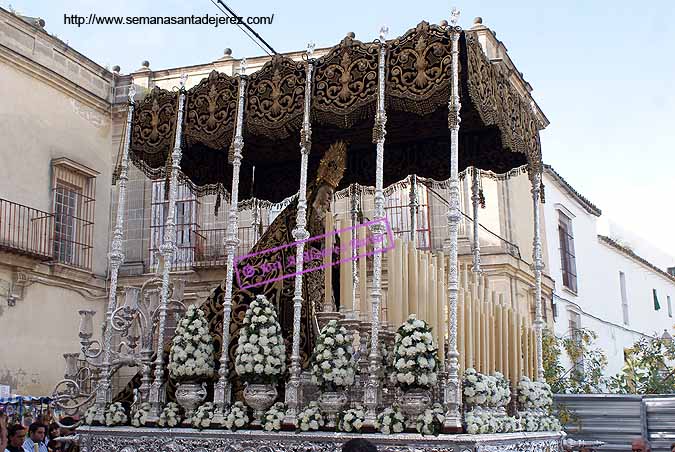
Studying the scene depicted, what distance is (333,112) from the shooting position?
20.1 ft

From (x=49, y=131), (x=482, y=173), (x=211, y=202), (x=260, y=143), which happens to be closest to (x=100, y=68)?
(x=49, y=131)

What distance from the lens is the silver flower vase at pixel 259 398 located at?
5.79m

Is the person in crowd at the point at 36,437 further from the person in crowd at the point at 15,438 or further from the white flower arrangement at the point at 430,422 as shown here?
the white flower arrangement at the point at 430,422

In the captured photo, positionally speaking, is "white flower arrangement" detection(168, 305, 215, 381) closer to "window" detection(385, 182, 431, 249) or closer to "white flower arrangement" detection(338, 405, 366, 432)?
"white flower arrangement" detection(338, 405, 366, 432)

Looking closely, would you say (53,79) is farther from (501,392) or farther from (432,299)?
(501,392)

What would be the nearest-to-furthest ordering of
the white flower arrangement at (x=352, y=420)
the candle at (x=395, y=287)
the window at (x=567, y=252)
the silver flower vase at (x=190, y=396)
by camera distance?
the white flower arrangement at (x=352, y=420), the candle at (x=395, y=287), the silver flower vase at (x=190, y=396), the window at (x=567, y=252)

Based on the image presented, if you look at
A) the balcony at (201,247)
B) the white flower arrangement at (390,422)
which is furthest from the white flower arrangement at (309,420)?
the balcony at (201,247)

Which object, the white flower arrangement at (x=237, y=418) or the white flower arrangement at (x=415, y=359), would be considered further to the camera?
the white flower arrangement at (x=237, y=418)

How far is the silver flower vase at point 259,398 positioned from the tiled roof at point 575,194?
9.82 meters

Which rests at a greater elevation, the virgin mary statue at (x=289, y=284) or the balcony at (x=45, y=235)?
the balcony at (x=45, y=235)

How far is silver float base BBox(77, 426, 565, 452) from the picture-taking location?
497 centimetres

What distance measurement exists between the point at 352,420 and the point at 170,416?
1649 mm

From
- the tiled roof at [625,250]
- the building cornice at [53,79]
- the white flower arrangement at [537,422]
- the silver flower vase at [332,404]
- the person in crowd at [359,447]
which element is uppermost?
the building cornice at [53,79]

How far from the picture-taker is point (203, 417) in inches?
234
